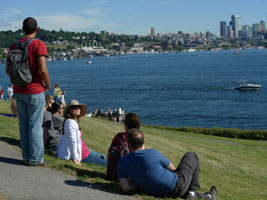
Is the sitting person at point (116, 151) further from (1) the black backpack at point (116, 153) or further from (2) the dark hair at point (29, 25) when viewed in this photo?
(2) the dark hair at point (29, 25)

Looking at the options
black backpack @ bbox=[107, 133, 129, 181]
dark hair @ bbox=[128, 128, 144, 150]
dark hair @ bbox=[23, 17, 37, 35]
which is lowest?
black backpack @ bbox=[107, 133, 129, 181]

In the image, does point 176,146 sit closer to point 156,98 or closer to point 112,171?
point 112,171

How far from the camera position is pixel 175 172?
19.2 ft

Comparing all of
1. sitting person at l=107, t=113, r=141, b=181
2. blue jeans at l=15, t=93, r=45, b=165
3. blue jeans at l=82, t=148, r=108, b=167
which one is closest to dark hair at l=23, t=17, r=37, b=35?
blue jeans at l=15, t=93, r=45, b=165

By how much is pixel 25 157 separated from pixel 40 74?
150 centimetres

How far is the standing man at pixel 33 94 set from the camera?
6.08m

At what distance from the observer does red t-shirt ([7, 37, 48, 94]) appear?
6.07 m

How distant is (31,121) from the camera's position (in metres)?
6.33

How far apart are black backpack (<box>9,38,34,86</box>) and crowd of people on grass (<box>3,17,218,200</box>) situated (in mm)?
51

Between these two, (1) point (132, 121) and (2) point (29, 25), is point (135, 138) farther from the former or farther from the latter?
(2) point (29, 25)

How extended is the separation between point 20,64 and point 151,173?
260 centimetres

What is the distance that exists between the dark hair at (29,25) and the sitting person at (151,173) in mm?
2285

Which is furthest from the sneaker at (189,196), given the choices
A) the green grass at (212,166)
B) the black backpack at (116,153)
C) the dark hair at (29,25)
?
the dark hair at (29,25)

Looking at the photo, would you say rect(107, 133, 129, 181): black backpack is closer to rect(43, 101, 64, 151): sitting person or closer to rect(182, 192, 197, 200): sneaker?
rect(182, 192, 197, 200): sneaker
